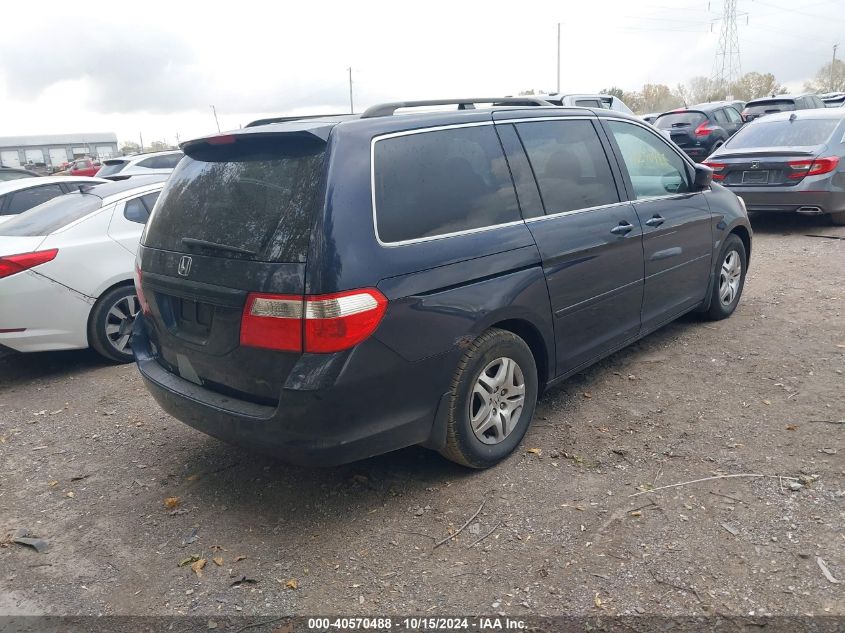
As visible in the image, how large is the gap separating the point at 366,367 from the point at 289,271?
1.74 feet

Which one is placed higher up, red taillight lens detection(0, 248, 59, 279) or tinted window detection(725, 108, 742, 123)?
tinted window detection(725, 108, 742, 123)

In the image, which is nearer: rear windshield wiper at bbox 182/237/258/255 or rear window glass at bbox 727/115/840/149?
rear windshield wiper at bbox 182/237/258/255

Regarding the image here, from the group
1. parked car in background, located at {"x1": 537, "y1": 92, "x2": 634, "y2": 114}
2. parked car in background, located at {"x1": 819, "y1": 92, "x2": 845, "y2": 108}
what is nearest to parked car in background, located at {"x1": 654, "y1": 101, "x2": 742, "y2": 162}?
parked car in background, located at {"x1": 537, "y1": 92, "x2": 634, "y2": 114}

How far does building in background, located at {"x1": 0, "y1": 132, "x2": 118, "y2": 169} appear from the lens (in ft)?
259

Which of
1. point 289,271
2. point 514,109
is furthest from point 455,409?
point 514,109

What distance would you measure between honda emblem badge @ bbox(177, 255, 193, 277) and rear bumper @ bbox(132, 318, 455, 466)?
0.59 metres

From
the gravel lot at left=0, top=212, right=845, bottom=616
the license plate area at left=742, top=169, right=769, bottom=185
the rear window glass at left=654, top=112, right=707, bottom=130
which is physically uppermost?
the rear window glass at left=654, top=112, right=707, bottom=130

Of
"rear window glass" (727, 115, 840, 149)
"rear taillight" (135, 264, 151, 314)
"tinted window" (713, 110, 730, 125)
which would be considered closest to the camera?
"rear taillight" (135, 264, 151, 314)

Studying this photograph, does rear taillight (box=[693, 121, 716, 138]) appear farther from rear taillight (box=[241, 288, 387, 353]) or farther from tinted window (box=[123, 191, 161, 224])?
rear taillight (box=[241, 288, 387, 353])

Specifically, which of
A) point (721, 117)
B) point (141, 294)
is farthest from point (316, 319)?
point (721, 117)

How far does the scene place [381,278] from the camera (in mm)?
2959

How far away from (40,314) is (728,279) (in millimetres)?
5670

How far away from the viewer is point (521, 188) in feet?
12.3

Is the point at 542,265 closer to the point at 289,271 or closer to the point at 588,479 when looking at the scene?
the point at 588,479
